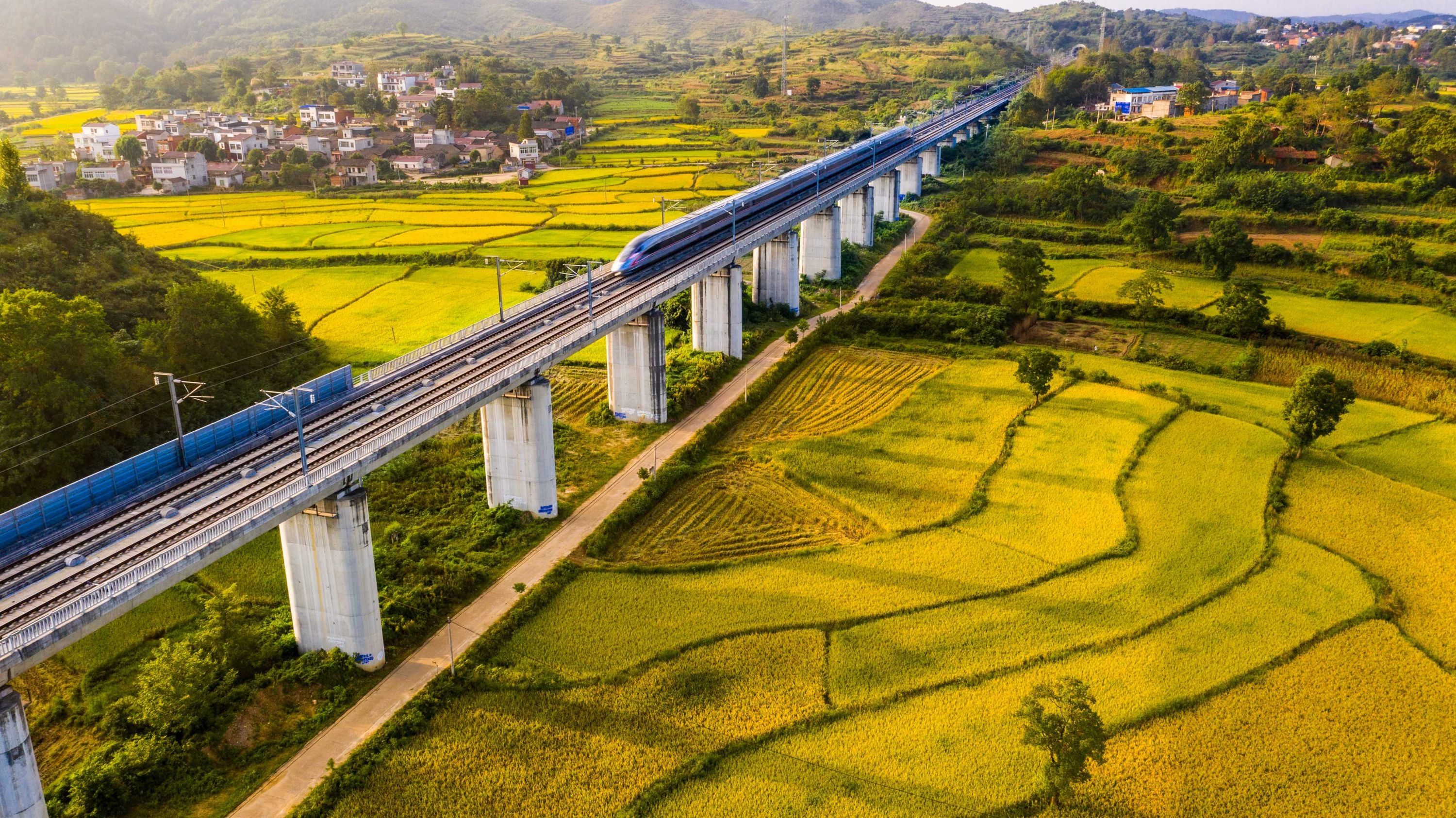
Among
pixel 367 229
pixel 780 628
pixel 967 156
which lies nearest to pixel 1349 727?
pixel 780 628

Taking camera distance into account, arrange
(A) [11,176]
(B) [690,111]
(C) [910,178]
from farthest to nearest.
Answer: (B) [690,111] → (C) [910,178] → (A) [11,176]

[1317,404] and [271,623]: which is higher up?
[1317,404]

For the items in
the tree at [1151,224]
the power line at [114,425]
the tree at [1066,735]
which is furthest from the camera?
the tree at [1151,224]

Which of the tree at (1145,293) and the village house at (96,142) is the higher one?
the village house at (96,142)

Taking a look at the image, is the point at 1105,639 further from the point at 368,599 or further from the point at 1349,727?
the point at 368,599

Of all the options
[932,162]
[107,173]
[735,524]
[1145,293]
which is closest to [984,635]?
[735,524]

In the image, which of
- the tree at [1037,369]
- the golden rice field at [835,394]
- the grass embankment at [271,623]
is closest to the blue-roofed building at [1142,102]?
the golden rice field at [835,394]

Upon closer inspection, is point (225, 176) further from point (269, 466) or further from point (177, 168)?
point (269, 466)

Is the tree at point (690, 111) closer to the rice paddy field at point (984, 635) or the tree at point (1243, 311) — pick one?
the tree at point (1243, 311)
